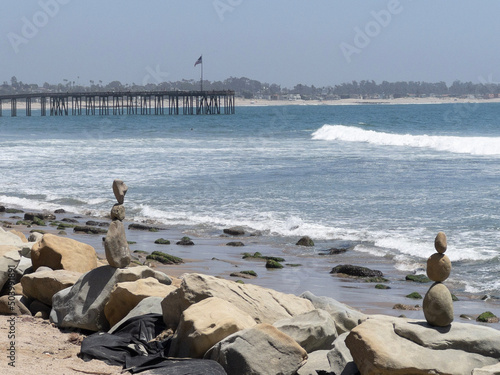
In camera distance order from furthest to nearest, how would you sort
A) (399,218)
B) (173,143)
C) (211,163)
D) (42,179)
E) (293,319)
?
(173,143)
(211,163)
(42,179)
(399,218)
(293,319)

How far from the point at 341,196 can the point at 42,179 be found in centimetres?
1329

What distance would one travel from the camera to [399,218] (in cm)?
1833

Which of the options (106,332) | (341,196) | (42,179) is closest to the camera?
(106,332)

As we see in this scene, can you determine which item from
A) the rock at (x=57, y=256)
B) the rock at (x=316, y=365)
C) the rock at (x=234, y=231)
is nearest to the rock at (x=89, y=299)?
the rock at (x=57, y=256)

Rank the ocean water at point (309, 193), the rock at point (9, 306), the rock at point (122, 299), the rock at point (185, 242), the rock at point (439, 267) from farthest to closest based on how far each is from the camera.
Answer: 1. the rock at point (185, 242)
2. the ocean water at point (309, 193)
3. the rock at point (9, 306)
4. the rock at point (122, 299)
5. the rock at point (439, 267)

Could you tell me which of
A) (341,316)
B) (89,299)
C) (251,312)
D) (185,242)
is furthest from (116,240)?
(185,242)

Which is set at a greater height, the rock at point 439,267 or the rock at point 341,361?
the rock at point 439,267

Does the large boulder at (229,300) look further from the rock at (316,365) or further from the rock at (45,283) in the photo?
the rock at (45,283)

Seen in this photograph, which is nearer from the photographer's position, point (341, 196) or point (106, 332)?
point (106, 332)

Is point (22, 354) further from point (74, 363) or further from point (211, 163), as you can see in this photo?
Result: point (211, 163)

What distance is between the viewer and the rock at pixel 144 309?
8257mm

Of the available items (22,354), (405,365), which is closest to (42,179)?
(22,354)

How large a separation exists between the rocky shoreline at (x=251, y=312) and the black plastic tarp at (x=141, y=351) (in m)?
0.07

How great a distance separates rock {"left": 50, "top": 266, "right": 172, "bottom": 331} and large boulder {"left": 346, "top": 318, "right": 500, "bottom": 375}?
332cm
